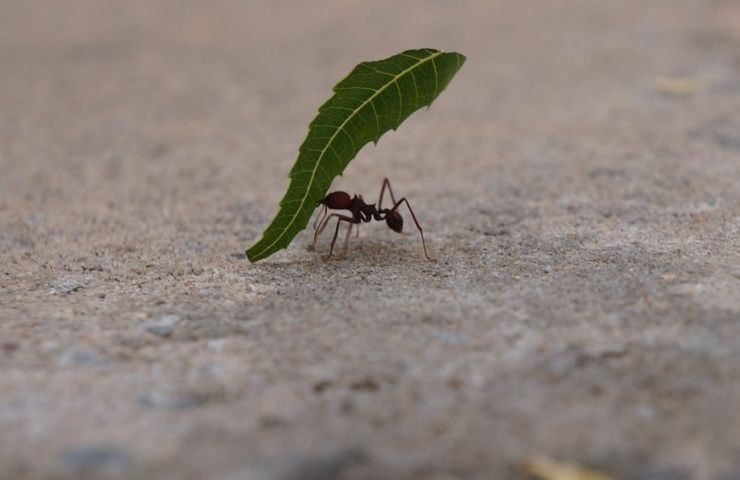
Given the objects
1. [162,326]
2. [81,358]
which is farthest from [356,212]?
[81,358]

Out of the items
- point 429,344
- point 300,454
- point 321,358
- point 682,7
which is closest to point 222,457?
point 300,454

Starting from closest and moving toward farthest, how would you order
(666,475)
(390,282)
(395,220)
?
(666,475), (390,282), (395,220)

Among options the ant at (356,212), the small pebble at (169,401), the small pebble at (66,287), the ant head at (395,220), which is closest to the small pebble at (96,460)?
the small pebble at (169,401)

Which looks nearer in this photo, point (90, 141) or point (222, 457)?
point (222, 457)

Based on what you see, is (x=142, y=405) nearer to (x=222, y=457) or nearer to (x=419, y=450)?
(x=222, y=457)

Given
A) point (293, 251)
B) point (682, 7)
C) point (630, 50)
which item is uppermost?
point (682, 7)

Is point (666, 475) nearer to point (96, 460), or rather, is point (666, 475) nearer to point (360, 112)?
point (96, 460)
